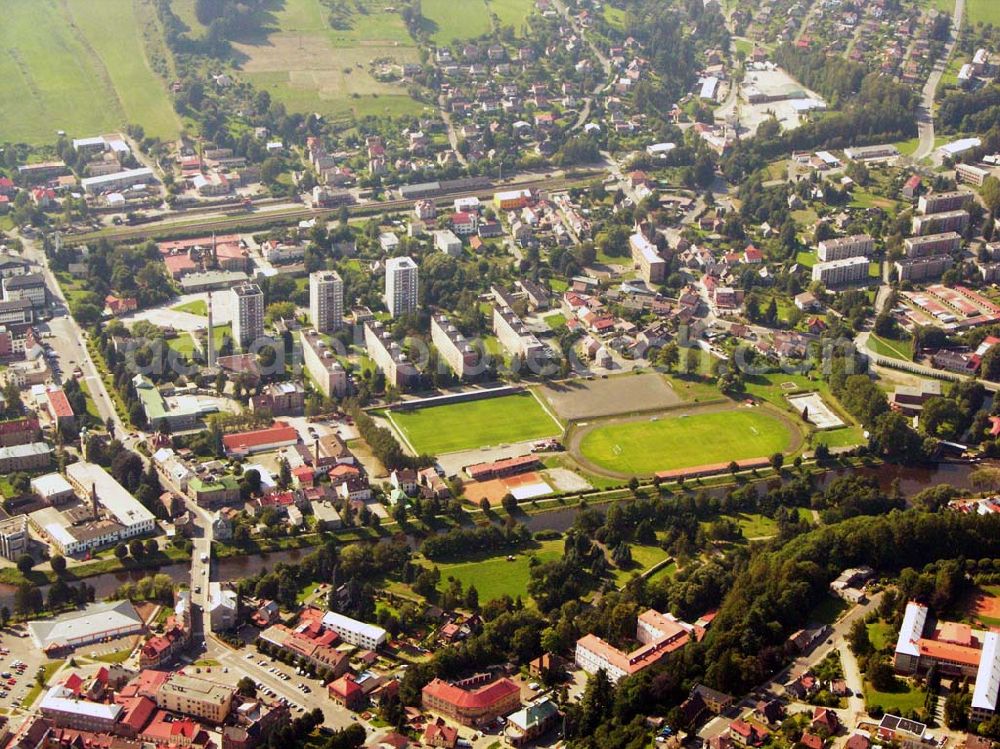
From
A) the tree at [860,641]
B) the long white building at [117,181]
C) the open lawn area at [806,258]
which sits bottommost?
the long white building at [117,181]

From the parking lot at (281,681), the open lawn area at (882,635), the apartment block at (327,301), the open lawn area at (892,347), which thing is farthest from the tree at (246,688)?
the open lawn area at (892,347)

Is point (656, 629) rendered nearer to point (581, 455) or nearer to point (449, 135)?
point (581, 455)

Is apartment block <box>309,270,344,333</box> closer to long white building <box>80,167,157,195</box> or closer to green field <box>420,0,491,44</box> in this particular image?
long white building <box>80,167,157,195</box>

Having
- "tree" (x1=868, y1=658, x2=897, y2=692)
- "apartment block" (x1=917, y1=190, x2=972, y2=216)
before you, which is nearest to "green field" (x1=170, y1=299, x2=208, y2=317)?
"apartment block" (x1=917, y1=190, x2=972, y2=216)

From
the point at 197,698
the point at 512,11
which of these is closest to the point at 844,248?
the point at 512,11

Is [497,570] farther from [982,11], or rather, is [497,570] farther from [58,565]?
[982,11]

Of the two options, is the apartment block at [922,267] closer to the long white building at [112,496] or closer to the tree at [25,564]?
the long white building at [112,496]

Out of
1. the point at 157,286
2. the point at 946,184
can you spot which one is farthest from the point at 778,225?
the point at 157,286
